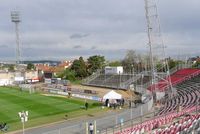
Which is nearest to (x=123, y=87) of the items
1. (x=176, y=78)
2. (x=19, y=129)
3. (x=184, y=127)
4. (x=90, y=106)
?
(x=176, y=78)

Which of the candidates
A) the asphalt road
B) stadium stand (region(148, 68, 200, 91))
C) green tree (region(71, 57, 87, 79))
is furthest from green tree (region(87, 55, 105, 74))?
the asphalt road

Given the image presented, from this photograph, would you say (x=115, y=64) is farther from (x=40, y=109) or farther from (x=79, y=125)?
(x=79, y=125)

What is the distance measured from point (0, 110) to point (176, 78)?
1367 inches

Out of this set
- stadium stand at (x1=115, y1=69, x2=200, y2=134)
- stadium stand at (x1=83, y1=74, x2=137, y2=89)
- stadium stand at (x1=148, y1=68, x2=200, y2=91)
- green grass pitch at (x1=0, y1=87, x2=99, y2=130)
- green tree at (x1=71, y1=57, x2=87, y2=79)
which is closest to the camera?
stadium stand at (x1=115, y1=69, x2=200, y2=134)

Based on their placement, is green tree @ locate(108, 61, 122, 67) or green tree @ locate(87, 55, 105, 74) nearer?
green tree @ locate(87, 55, 105, 74)

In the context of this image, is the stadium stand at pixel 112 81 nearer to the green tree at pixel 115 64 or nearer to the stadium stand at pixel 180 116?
the stadium stand at pixel 180 116

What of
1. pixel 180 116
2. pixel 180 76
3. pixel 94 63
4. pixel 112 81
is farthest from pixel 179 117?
pixel 94 63

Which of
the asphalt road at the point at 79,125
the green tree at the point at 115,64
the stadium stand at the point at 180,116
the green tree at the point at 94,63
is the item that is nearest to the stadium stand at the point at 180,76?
the stadium stand at the point at 180,116

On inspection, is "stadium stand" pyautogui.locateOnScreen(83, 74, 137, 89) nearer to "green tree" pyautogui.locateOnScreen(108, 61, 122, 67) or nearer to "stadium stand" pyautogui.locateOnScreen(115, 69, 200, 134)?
"stadium stand" pyautogui.locateOnScreen(115, 69, 200, 134)

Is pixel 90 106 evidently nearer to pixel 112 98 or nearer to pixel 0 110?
pixel 112 98

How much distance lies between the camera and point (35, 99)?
228 feet

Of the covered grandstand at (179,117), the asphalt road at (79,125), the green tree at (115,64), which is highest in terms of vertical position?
the green tree at (115,64)

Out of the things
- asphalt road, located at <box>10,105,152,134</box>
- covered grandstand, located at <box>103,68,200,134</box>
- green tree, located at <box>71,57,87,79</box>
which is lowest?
asphalt road, located at <box>10,105,152,134</box>

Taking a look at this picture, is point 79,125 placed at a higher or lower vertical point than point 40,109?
lower
